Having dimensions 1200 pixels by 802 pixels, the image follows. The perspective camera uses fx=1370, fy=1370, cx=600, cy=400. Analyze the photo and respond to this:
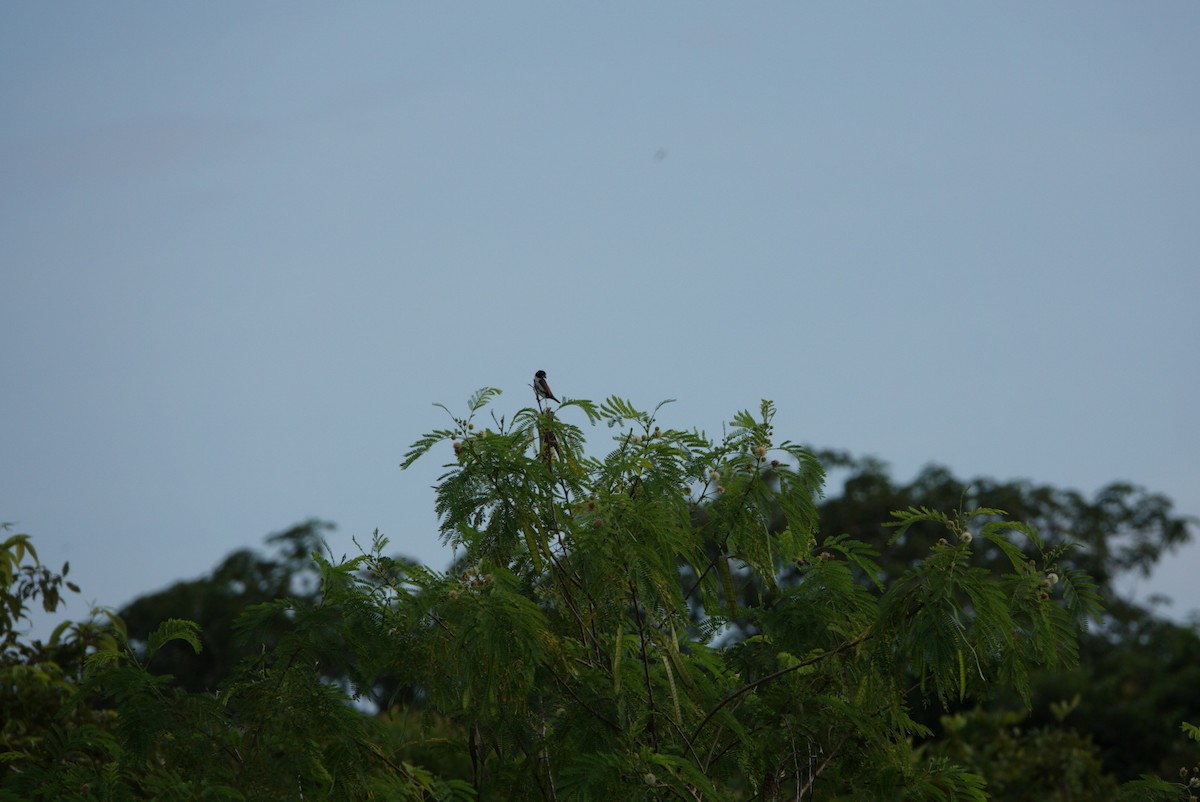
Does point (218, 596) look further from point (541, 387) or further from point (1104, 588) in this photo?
point (541, 387)

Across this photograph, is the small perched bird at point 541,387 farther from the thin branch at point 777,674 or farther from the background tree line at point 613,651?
the thin branch at point 777,674

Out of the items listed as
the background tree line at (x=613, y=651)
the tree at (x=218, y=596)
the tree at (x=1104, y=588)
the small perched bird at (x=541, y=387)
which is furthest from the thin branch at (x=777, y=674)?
the tree at (x=218, y=596)

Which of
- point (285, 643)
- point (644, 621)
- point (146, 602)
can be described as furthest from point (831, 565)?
point (146, 602)

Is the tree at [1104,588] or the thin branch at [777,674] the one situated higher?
the tree at [1104,588]

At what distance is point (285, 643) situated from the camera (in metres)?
6.62

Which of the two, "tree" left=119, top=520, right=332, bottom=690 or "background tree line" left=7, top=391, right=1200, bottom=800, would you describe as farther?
"tree" left=119, top=520, right=332, bottom=690

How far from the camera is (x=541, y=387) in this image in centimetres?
699

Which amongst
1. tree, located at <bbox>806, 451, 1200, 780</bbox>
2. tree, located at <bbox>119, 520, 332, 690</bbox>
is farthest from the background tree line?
tree, located at <bbox>119, 520, 332, 690</bbox>

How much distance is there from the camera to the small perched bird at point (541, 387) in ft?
22.7

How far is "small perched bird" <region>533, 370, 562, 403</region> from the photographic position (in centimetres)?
693

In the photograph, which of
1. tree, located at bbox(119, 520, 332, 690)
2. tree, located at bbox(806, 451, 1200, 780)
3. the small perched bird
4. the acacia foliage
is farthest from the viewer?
tree, located at bbox(119, 520, 332, 690)

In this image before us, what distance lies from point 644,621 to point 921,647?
4.35 feet

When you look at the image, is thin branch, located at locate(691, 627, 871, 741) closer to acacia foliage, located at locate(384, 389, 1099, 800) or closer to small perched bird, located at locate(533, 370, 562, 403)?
acacia foliage, located at locate(384, 389, 1099, 800)

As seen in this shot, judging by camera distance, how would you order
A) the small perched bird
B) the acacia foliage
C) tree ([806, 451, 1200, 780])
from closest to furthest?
the acacia foliage
the small perched bird
tree ([806, 451, 1200, 780])
